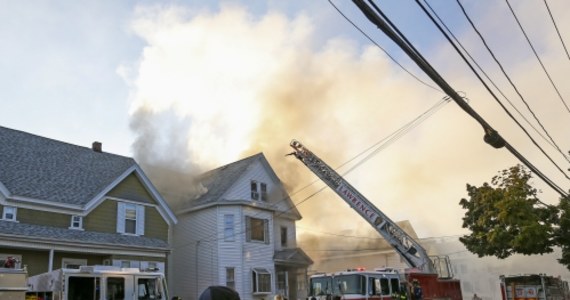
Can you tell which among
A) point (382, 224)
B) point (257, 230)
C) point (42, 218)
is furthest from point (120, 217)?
point (382, 224)

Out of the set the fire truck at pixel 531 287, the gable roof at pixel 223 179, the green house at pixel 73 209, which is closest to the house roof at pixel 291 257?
the gable roof at pixel 223 179

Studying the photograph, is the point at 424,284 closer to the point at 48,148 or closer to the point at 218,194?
the point at 218,194

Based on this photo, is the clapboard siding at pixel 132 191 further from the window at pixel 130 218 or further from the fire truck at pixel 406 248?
the fire truck at pixel 406 248

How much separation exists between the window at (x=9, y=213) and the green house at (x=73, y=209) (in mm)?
25

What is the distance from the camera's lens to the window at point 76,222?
65.0ft

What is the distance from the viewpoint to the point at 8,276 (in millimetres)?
8906

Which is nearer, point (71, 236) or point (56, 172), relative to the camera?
point (71, 236)

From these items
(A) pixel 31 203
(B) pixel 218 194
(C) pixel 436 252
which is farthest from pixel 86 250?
(C) pixel 436 252

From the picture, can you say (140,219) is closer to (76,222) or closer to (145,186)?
(145,186)

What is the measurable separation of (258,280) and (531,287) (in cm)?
1297

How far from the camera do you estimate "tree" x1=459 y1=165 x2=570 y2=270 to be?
19094 mm

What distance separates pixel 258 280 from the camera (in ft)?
87.2

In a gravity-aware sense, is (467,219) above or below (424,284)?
above

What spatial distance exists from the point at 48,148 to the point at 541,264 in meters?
62.5
